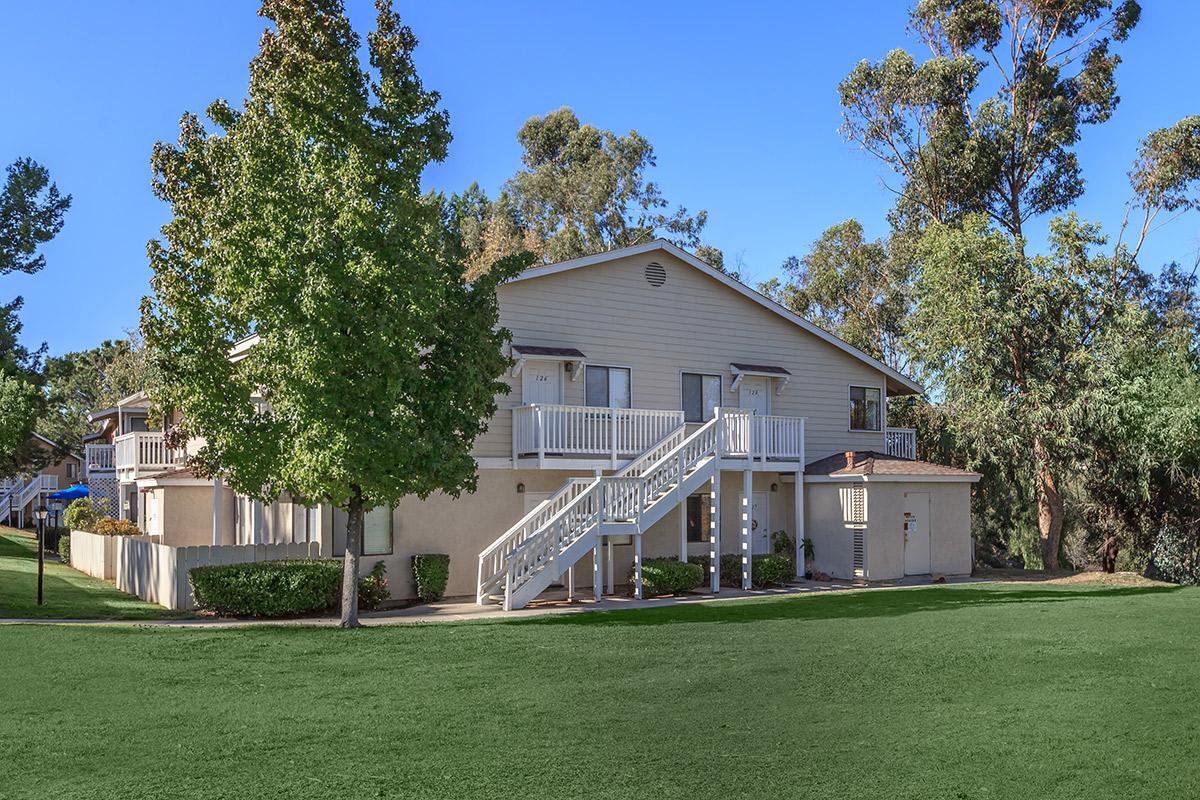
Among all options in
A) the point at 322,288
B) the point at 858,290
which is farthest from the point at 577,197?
the point at 322,288

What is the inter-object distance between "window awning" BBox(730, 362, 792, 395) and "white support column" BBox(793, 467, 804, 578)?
8.58 ft

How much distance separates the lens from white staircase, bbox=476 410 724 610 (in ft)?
63.3

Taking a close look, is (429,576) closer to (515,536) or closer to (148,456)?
(515,536)

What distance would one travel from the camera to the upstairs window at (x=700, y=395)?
2470cm

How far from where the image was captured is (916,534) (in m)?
24.9

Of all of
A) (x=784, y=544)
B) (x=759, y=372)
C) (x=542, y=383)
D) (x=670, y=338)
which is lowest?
(x=784, y=544)

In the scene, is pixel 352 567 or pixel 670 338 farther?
pixel 670 338

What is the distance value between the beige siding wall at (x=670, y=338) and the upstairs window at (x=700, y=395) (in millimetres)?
189

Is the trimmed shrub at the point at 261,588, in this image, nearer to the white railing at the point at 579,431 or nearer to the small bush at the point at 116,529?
the white railing at the point at 579,431

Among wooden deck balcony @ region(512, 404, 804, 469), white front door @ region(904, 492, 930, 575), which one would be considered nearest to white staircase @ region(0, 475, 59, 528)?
wooden deck balcony @ region(512, 404, 804, 469)

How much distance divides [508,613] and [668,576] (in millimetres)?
4197

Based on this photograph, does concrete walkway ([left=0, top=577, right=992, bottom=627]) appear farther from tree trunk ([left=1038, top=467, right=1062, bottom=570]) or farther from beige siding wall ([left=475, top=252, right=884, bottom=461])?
tree trunk ([left=1038, top=467, right=1062, bottom=570])

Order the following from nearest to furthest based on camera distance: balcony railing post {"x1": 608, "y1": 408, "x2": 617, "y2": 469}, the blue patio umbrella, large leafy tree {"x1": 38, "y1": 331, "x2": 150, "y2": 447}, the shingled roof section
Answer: balcony railing post {"x1": 608, "y1": 408, "x2": 617, "y2": 469} → the shingled roof section → the blue patio umbrella → large leafy tree {"x1": 38, "y1": 331, "x2": 150, "y2": 447}

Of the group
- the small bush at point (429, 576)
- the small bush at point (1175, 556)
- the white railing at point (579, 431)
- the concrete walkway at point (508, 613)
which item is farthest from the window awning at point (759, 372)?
the small bush at point (1175, 556)
